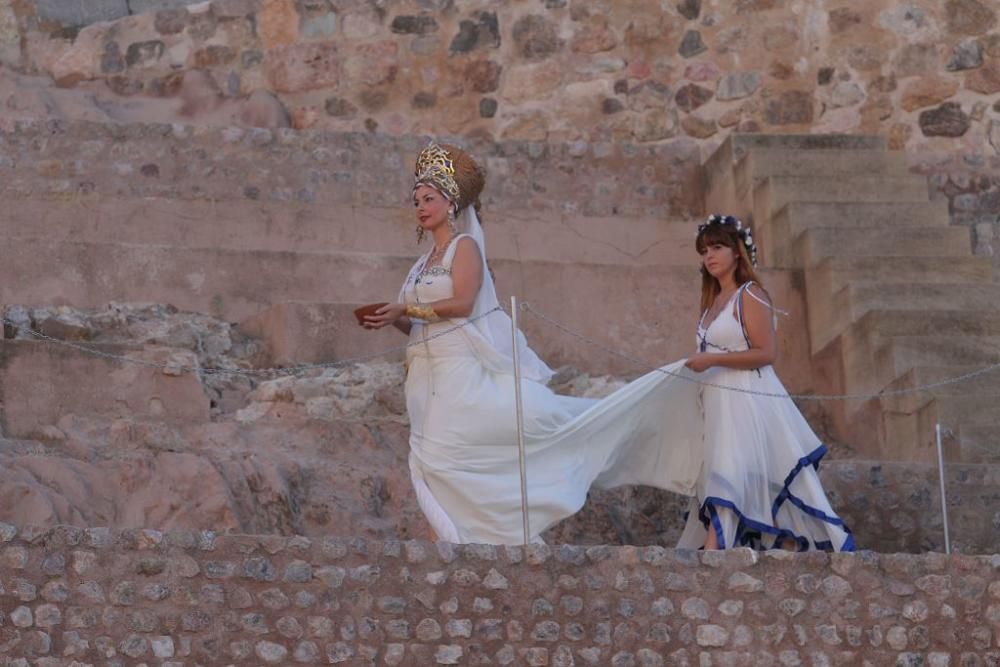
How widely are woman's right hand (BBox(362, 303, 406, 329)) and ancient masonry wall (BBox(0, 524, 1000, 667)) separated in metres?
1.09

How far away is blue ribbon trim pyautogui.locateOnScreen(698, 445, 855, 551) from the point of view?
9.46 m

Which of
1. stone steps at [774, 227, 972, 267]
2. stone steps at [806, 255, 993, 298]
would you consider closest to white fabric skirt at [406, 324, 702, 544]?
stone steps at [806, 255, 993, 298]

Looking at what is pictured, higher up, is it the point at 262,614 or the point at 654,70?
the point at 654,70

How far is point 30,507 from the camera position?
9383mm

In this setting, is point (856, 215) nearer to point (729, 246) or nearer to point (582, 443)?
point (729, 246)

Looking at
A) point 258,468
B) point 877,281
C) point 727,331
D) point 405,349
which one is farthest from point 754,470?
point 877,281

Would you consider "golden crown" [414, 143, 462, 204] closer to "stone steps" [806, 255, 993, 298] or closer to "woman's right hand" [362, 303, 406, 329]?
"woman's right hand" [362, 303, 406, 329]

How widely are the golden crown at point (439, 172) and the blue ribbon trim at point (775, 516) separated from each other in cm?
151

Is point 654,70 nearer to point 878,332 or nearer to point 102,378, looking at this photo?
point 878,332

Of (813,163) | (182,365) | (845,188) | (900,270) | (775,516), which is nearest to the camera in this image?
(775,516)

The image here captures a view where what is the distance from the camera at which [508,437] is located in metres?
9.41

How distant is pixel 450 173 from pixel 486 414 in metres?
1.00

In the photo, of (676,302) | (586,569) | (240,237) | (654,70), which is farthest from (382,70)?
(586,569)

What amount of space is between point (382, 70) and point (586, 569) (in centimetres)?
678
